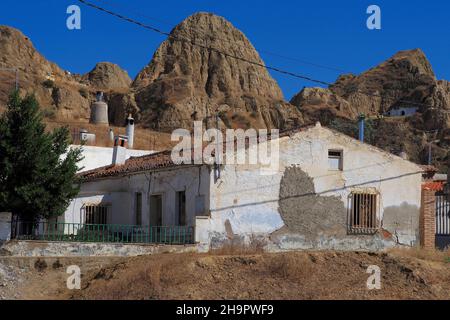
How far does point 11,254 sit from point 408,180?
13.9m

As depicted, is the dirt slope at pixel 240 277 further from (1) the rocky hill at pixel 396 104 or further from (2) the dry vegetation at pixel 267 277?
(1) the rocky hill at pixel 396 104

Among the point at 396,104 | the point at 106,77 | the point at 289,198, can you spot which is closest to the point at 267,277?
the point at 289,198

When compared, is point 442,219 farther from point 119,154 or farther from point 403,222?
point 119,154

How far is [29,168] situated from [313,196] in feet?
30.0

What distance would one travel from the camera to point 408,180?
2591 centimetres

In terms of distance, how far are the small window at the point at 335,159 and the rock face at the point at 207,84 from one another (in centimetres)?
4856

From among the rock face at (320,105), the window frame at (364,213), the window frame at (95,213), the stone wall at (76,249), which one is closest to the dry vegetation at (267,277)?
the stone wall at (76,249)

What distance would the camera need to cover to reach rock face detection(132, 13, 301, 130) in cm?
7681

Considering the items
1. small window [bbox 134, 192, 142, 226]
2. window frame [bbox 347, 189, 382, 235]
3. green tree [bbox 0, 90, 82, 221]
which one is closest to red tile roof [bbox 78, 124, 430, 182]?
small window [bbox 134, 192, 142, 226]

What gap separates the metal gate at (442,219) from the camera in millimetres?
27047

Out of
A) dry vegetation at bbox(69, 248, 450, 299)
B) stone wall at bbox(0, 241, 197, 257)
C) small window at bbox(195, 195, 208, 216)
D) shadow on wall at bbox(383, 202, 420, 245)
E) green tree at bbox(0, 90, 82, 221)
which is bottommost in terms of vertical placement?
dry vegetation at bbox(69, 248, 450, 299)

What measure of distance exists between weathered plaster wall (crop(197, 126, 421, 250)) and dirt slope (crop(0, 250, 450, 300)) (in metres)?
2.37

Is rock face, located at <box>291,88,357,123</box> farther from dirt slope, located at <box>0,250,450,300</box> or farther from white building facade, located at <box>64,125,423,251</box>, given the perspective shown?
dirt slope, located at <box>0,250,450,300</box>
